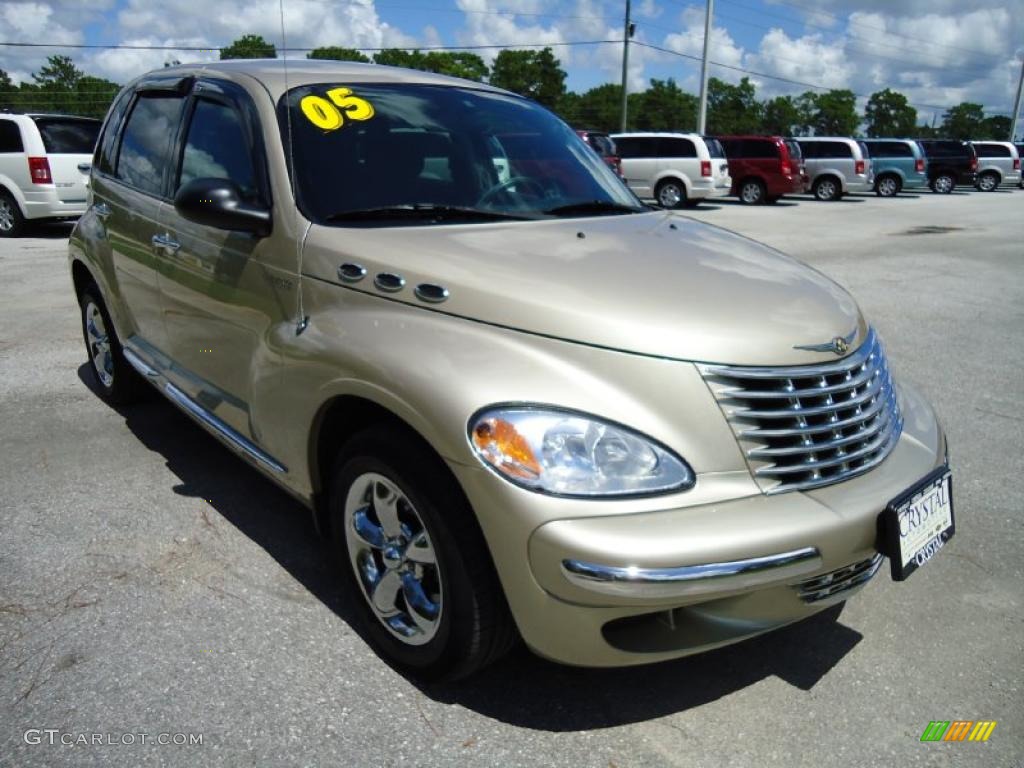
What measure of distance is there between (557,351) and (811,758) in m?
1.30

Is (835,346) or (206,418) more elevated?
(835,346)

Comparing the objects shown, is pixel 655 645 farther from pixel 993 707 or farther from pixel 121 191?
→ pixel 121 191

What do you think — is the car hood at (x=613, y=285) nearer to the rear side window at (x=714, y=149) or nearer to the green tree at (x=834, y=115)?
the rear side window at (x=714, y=149)

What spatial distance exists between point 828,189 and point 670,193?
759cm

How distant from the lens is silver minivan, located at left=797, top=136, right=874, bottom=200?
81.1 feet

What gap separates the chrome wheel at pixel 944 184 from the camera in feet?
98.5

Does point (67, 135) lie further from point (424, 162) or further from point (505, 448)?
point (505, 448)

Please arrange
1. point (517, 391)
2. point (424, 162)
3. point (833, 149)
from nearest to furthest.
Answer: point (517, 391)
point (424, 162)
point (833, 149)

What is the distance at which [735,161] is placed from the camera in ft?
77.3

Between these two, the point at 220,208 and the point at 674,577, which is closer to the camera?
the point at 674,577

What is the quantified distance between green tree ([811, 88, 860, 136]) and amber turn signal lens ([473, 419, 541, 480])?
116266 mm

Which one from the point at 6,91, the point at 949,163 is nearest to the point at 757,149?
the point at 949,163

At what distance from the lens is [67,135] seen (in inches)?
485

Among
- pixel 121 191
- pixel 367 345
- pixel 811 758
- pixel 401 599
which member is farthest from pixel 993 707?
pixel 121 191
